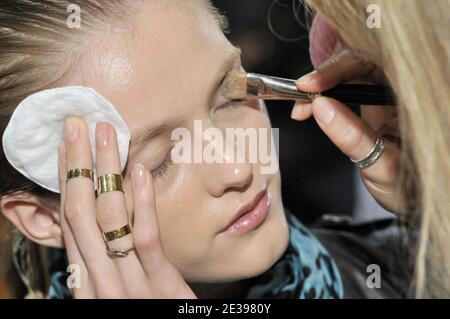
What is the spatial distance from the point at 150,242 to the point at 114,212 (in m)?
0.05

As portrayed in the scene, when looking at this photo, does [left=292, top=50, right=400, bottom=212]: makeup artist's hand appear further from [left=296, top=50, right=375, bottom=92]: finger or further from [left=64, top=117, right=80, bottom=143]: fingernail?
[left=64, top=117, right=80, bottom=143]: fingernail

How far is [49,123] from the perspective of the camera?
27.0 inches

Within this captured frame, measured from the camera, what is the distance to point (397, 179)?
758mm

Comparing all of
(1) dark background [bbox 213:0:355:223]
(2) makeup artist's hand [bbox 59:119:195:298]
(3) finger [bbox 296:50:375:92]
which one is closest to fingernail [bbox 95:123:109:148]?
(2) makeup artist's hand [bbox 59:119:195:298]

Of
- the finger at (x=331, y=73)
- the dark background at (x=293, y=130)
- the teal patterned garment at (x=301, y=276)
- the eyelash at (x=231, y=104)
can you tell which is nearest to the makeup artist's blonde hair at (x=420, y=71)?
the finger at (x=331, y=73)

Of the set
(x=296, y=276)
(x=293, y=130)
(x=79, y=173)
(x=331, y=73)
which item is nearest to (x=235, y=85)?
(x=331, y=73)

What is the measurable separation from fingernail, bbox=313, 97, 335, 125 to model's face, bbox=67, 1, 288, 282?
0.11 meters

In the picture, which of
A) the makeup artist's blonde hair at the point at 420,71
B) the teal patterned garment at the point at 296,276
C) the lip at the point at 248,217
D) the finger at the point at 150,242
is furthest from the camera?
the teal patterned garment at the point at 296,276

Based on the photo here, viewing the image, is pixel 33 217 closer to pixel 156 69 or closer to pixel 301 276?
pixel 156 69

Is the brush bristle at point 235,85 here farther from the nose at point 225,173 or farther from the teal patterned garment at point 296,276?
the teal patterned garment at point 296,276

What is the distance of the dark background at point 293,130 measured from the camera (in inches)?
46.1

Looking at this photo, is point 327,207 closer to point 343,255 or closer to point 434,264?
point 343,255

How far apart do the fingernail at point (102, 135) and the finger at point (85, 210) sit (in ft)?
0.04
